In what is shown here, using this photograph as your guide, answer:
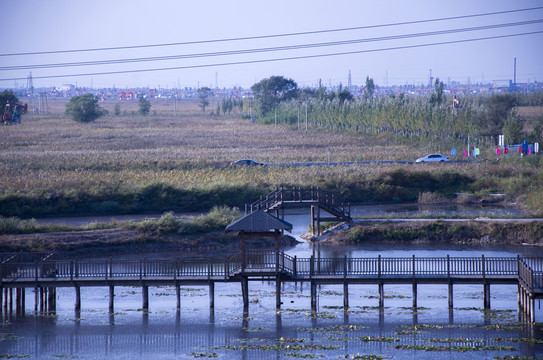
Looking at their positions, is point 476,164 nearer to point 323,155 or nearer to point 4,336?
point 323,155

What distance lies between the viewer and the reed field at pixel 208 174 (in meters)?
63.3

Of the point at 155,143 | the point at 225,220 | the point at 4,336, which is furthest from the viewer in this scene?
the point at 155,143

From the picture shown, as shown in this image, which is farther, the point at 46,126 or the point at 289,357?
the point at 46,126

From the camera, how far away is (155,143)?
116750 mm

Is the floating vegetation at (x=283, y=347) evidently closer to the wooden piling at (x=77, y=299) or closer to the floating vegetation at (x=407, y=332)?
the floating vegetation at (x=407, y=332)

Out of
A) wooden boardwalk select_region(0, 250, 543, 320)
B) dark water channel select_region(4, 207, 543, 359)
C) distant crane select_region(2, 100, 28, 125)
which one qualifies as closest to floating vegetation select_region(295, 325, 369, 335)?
dark water channel select_region(4, 207, 543, 359)

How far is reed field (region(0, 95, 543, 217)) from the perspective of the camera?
63.3m

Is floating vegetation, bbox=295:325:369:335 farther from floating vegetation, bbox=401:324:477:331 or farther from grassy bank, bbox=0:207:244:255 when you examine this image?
grassy bank, bbox=0:207:244:255

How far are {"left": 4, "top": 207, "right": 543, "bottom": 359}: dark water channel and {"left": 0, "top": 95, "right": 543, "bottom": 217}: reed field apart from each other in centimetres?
2547

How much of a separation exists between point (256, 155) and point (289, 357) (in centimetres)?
7209

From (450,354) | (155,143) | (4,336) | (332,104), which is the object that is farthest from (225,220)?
(332,104)

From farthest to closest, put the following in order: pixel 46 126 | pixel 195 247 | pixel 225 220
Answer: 1. pixel 46 126
2. pixel 225 220
3. pixel 195 247

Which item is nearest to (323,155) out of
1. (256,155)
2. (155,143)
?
(256,155)

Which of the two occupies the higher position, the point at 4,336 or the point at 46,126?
the point at 46,126
